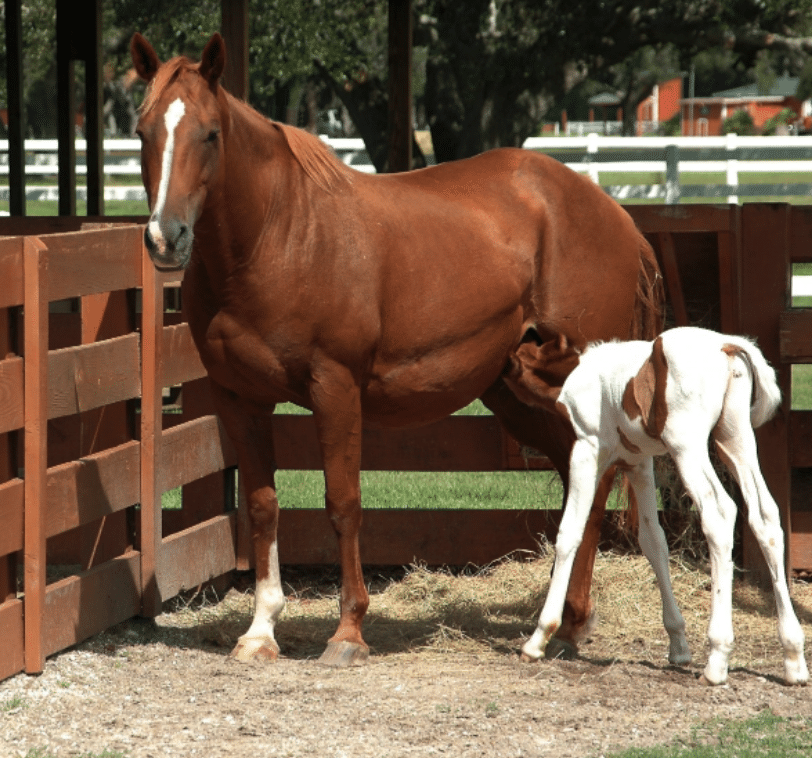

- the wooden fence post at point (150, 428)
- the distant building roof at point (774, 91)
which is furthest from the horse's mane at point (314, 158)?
the distant building roof at point (774, 91)

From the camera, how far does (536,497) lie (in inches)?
292

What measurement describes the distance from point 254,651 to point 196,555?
988mm

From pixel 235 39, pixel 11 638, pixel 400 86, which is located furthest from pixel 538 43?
pixel 11 638

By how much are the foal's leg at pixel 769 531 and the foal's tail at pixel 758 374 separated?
0.11 metres

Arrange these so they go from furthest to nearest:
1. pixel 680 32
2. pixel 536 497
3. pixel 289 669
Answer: pixel 680 32, pixel 536 497, pixel 289 669

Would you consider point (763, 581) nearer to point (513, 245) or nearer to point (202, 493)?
point (513, 245)

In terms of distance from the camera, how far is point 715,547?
13.7 feet

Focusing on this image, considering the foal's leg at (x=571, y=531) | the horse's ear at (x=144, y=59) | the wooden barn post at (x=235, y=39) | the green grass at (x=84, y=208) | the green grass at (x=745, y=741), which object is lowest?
the green grass at (x=745, y=741)

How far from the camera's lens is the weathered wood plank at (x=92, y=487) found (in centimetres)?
449

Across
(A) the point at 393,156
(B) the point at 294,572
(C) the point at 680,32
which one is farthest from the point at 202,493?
(C) the point at 680,32

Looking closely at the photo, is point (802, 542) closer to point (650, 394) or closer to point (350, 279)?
point (650, 394)

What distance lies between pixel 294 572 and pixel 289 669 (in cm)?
188

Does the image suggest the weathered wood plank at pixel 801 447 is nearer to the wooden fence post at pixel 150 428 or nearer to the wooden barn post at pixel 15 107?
the wooden fence post at pixel 150 428

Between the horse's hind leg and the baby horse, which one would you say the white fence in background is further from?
the baby horse
